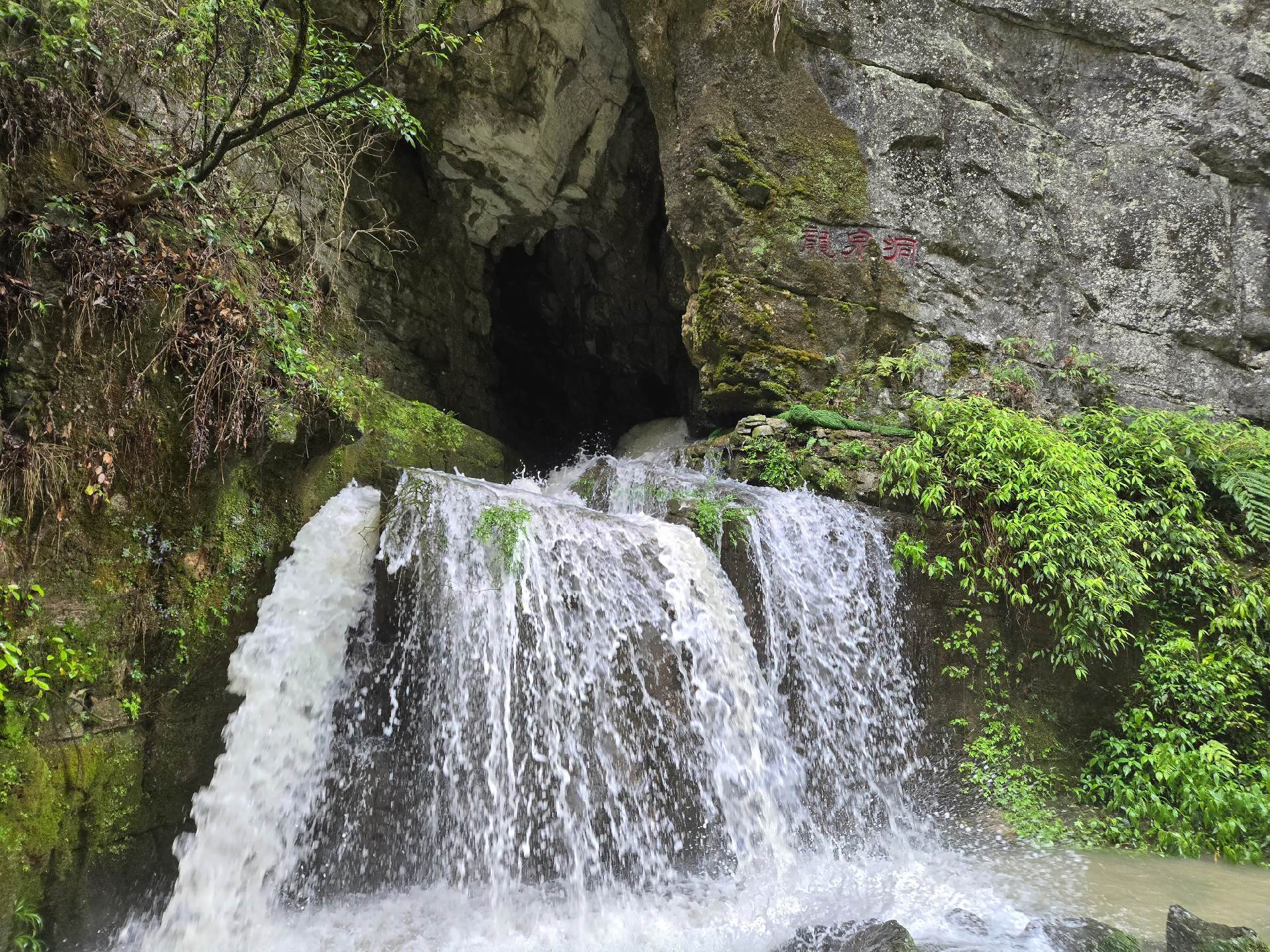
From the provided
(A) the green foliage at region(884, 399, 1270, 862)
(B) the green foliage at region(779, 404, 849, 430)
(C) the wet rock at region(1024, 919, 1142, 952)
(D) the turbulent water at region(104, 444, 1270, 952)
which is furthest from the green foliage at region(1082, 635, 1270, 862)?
(B) the green foliage at region(779, 404, 849, 430)

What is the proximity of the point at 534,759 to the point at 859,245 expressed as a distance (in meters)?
6.15

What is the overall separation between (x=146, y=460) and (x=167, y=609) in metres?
0.77

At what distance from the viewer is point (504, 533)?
4211 mm

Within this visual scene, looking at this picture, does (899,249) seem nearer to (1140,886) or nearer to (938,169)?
(938,169)

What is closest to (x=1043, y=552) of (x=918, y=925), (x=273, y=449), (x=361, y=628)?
(x=918, y=925)

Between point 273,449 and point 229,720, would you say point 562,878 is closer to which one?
point 229,720

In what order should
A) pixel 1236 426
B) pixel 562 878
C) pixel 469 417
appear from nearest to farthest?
pixel 562 878
pixel 1236 426
pixel 469 417

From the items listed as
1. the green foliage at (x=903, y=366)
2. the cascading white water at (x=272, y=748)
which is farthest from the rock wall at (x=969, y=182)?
the cascading white water at (x=272, y=748)

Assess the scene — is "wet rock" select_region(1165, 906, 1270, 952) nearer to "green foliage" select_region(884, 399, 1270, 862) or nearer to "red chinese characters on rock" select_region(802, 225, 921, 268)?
"green foliage" select_region(884, 399, 1270, 862)

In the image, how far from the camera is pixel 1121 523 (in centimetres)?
548

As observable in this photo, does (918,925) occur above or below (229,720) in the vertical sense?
below

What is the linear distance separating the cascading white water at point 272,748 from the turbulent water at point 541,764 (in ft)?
0.04

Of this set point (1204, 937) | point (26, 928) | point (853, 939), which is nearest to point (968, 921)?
point (853, 939)

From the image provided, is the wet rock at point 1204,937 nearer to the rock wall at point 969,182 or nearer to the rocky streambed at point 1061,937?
the rocky streambed at point 1061,937
